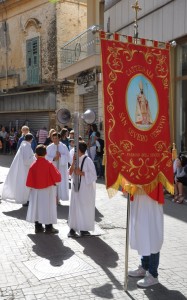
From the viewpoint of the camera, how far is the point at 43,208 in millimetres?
7125

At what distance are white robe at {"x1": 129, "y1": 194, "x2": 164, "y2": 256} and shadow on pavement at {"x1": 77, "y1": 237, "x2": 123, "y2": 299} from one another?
0.61 m

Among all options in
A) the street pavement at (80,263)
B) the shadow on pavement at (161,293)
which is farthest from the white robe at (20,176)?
the shadow on pavement at (161,293)

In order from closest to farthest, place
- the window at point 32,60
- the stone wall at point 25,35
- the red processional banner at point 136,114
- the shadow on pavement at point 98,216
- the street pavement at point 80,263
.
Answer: the red processional banner at point 136,114 → the street pavement at point 80,263 → the shadow on pavement at point 98,216 → the stone wall at point 25,35 → the window at point 32,60

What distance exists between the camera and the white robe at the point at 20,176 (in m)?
9.27

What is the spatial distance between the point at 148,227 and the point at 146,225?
0.04 metres

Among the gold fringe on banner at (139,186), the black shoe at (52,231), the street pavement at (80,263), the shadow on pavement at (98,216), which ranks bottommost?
the street pavement at (80,263)

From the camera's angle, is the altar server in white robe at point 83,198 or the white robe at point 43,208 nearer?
the altar server in white robe at point 83,198

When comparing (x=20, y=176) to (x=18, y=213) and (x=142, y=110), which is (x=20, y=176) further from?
(x=142, y=110)

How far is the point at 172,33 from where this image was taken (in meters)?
11.1

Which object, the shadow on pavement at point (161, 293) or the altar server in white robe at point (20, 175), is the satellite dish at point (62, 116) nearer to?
the altar server in white robe at point (20, 175)

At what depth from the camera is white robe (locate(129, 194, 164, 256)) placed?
4.75 meters

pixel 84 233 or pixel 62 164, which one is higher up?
pixel 62 164

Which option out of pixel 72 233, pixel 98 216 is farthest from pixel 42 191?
pixel 98 216

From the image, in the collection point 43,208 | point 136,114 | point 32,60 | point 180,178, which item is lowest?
point 43,208
